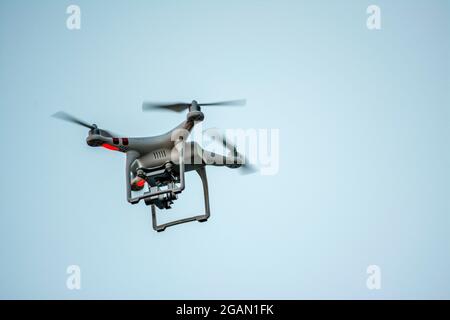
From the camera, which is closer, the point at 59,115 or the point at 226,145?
the point at 59,115

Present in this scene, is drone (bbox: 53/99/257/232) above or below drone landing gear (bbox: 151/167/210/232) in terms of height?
above

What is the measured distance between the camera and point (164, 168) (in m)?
26.6

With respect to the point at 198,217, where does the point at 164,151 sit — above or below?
above

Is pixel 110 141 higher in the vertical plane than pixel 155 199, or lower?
higher

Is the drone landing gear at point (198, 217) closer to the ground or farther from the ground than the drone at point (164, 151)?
closer to the ground

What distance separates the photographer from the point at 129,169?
26.6 m

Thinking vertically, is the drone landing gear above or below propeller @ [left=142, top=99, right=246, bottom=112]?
below

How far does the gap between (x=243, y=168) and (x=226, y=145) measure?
1747 millimetres
